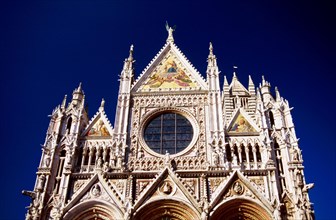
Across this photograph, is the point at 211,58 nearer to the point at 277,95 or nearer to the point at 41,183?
the point at 277,95

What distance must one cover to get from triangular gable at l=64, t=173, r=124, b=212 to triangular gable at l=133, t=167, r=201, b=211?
1.10m

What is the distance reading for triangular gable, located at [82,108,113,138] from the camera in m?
20.9

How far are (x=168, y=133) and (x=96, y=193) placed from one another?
5.24 m

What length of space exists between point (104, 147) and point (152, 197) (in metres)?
4.13

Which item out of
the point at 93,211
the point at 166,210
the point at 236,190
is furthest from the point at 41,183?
the point at 236,190

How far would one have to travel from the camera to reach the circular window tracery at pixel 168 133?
20312 millimetres

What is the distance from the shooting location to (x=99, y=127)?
2122cm

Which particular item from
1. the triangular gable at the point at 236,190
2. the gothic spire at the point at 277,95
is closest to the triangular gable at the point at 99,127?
the triangular gable at the point at 236,190

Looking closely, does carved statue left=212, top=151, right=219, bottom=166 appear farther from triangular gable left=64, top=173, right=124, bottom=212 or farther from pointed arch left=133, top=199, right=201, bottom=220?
triangular gable left=64, top=173, right=124, bottom=212

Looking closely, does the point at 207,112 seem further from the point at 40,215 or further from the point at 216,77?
the point at 40,215

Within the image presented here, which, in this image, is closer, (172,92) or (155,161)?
(155,161)

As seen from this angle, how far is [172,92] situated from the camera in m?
22.2

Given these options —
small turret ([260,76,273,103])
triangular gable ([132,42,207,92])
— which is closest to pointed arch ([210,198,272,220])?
small turret ([260,76,273,103])

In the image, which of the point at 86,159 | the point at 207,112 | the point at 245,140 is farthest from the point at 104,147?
the point at 245,140
